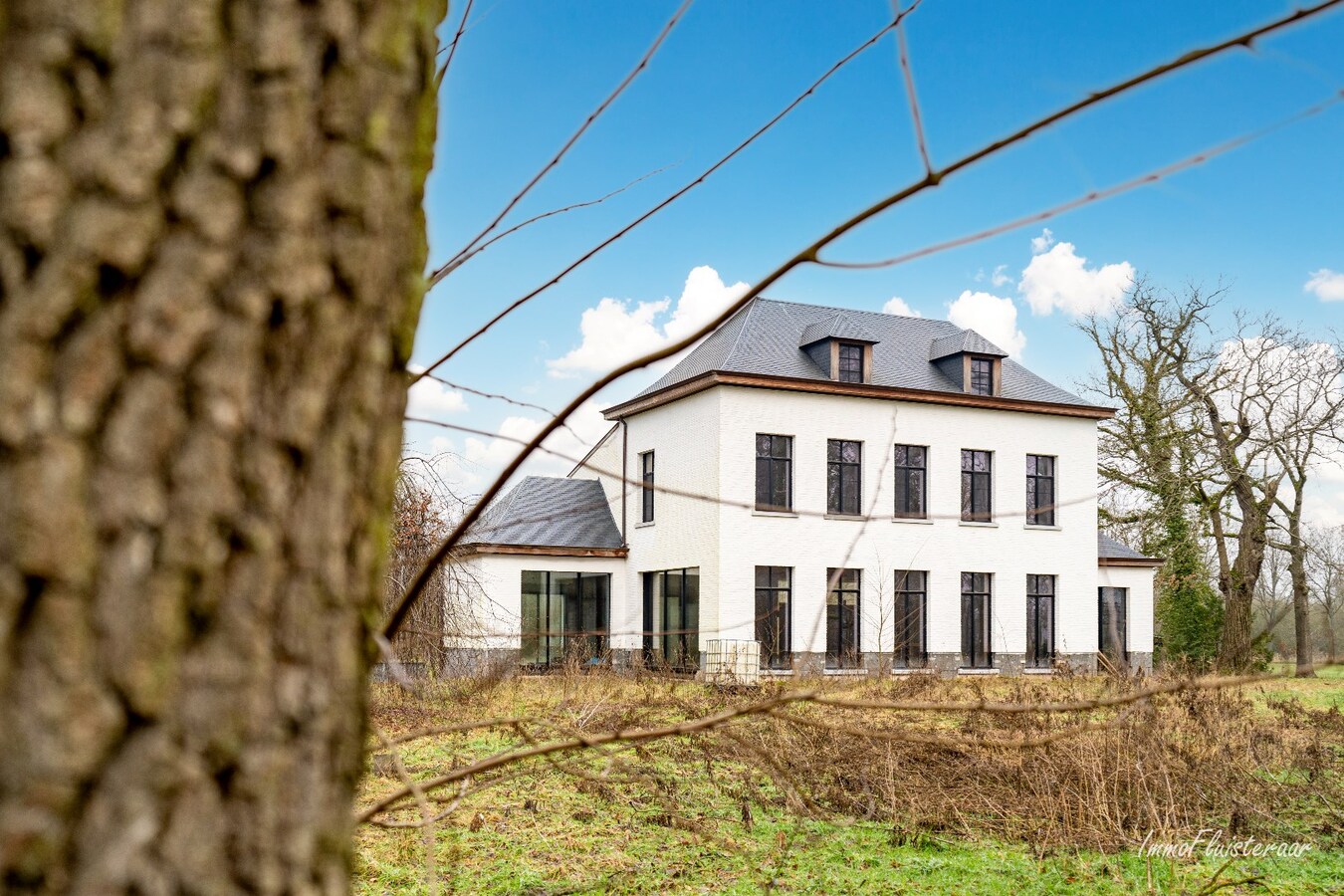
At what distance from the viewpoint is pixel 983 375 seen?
26.1 m

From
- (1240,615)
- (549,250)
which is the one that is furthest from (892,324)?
(549,250)

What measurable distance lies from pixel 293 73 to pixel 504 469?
751 millimetres

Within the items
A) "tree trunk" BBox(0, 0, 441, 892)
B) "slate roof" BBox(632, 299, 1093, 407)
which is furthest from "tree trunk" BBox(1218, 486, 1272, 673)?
"tree trunk" BBox(0, 0, 441, 892)

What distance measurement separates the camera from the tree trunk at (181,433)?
75cm

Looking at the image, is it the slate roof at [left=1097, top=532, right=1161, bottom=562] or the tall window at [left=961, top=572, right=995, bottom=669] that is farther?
the slate roof at [left=1097, top=532, right=1161, bottom=562]

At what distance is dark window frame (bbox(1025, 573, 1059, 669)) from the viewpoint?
86.3 ft

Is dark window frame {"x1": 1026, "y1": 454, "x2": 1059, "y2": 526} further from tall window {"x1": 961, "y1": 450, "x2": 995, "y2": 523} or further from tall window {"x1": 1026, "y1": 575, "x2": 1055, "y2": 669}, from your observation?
tall window {"x1": 1026, "y1": 575, "x2": 1055, "y2": 669}

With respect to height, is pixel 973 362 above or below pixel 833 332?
below

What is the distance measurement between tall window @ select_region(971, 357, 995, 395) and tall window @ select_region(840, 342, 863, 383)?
2.89 meters

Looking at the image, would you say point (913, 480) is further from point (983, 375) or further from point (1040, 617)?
point (1040, 617)

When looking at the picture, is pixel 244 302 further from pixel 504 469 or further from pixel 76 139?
pixel 504 469

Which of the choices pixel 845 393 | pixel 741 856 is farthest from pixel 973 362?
pixel 741 856

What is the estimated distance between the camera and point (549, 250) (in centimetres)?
199

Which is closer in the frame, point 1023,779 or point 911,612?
point 1023,779
